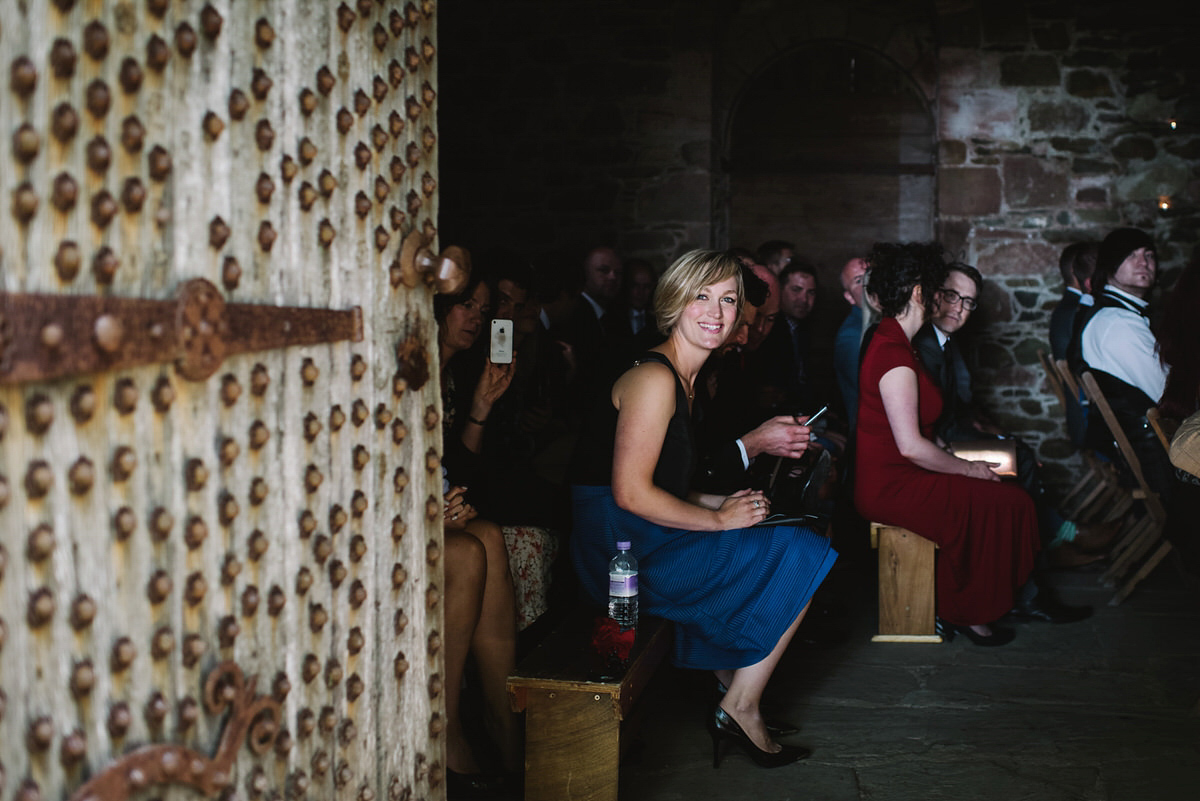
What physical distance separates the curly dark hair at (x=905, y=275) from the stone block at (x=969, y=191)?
313cm

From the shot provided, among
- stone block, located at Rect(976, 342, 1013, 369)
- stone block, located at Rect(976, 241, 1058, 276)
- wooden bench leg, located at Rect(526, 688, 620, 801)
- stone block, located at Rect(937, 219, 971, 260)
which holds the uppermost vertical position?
stone block, located at Rect(937, 219, 971, 260)

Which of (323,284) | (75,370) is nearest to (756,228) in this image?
(323,284)

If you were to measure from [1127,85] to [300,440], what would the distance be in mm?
6953

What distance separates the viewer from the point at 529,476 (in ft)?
11.3

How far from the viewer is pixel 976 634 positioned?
158 inches

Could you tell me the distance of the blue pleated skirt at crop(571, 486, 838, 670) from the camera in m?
2.84

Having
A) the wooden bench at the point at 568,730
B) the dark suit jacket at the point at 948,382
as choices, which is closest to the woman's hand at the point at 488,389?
the wooden bench at the point at 568,730

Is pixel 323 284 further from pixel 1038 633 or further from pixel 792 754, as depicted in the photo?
pixel 1038 633

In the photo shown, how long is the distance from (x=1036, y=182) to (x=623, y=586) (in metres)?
5.41

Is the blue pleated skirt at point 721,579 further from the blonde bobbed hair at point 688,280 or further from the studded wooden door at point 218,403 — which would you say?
the studded wooden door at point 218,403

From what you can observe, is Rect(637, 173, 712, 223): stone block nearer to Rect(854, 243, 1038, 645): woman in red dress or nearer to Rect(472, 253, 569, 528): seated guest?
Rect(472, 253, 569, 528): seated guest

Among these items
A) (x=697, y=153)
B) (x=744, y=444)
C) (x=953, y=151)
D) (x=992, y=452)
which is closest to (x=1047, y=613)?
(x=992, y=452)

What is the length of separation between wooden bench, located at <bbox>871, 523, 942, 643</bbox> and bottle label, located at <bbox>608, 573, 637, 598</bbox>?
168 centimetres

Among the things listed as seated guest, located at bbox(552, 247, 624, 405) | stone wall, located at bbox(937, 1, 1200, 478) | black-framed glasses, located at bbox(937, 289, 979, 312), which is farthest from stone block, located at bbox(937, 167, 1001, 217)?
seated guest, located at bbox(552, 247, 624, 405)
